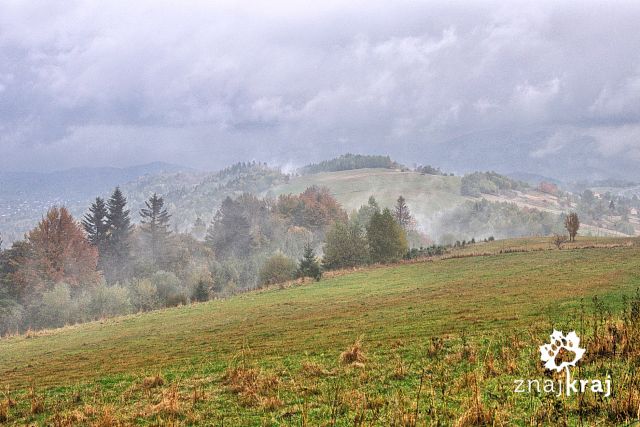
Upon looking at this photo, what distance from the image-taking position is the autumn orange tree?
306 ft

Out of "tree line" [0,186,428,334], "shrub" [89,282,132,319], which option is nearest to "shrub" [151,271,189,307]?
"tree line" [0,186,428,334]

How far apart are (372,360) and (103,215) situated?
409 feet

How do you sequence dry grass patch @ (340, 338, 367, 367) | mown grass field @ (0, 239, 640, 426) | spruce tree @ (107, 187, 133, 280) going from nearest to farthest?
mown grass field @ (0, 239, 640, 426)
dry grass patch @ (340, 338, 367, 367)
spruce tree @ (107, 187, 133, 280)

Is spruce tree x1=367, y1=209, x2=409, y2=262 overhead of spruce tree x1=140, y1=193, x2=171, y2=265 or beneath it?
beneath

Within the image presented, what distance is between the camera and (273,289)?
68.4m

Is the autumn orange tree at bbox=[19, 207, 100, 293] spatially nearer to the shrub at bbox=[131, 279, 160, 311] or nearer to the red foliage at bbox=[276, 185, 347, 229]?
the shrub at bbox=[131, 279, 160, 311]

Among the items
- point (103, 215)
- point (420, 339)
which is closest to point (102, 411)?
point (420, 339)

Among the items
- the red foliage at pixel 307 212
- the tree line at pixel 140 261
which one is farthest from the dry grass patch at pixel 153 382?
the red foliage at pixel 307 212

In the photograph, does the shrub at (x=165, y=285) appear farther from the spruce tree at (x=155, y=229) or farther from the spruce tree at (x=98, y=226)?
the spruce tree at (x=155, y=229)

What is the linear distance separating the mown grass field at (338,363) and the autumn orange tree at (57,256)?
194 ft

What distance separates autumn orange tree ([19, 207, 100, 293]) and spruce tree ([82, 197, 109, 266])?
1148cm

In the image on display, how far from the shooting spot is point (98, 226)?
126562 millimetres

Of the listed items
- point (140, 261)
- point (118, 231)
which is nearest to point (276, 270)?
point (140, 261)

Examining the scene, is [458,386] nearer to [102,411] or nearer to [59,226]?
[102,411]
